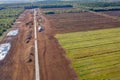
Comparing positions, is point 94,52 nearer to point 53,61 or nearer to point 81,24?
point 53,61

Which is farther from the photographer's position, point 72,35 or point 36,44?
point 72,35

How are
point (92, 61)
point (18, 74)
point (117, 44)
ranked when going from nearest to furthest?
1. point (18, 74)
2. point (92, 61)
3. point (117, 44)

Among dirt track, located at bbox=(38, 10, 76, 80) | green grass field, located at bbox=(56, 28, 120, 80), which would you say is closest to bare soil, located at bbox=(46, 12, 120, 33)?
green grass field, located at bbox=(56, 28, 120, 80)

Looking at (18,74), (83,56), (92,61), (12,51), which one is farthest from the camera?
(12,51)

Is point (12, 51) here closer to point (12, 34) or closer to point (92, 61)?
point (12, 34)

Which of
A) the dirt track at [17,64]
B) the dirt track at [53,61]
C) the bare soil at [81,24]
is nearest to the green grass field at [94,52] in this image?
the dirt track at [53,61]

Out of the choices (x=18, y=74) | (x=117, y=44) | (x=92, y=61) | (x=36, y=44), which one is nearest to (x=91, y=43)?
(x=117, y=44)

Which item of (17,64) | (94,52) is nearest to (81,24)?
(94,52)
